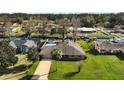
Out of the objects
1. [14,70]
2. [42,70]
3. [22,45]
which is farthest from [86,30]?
[14,70]

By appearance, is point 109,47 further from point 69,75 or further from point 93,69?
point 69,75

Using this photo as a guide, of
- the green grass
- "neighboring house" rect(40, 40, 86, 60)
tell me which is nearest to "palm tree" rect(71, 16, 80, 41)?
"neighboring house" rect(40, 40, 86, 60)

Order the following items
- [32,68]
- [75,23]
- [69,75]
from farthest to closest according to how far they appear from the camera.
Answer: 1. [75,23]
2. [32,68]
3. [69,75]

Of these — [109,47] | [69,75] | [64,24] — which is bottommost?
[69,75]
